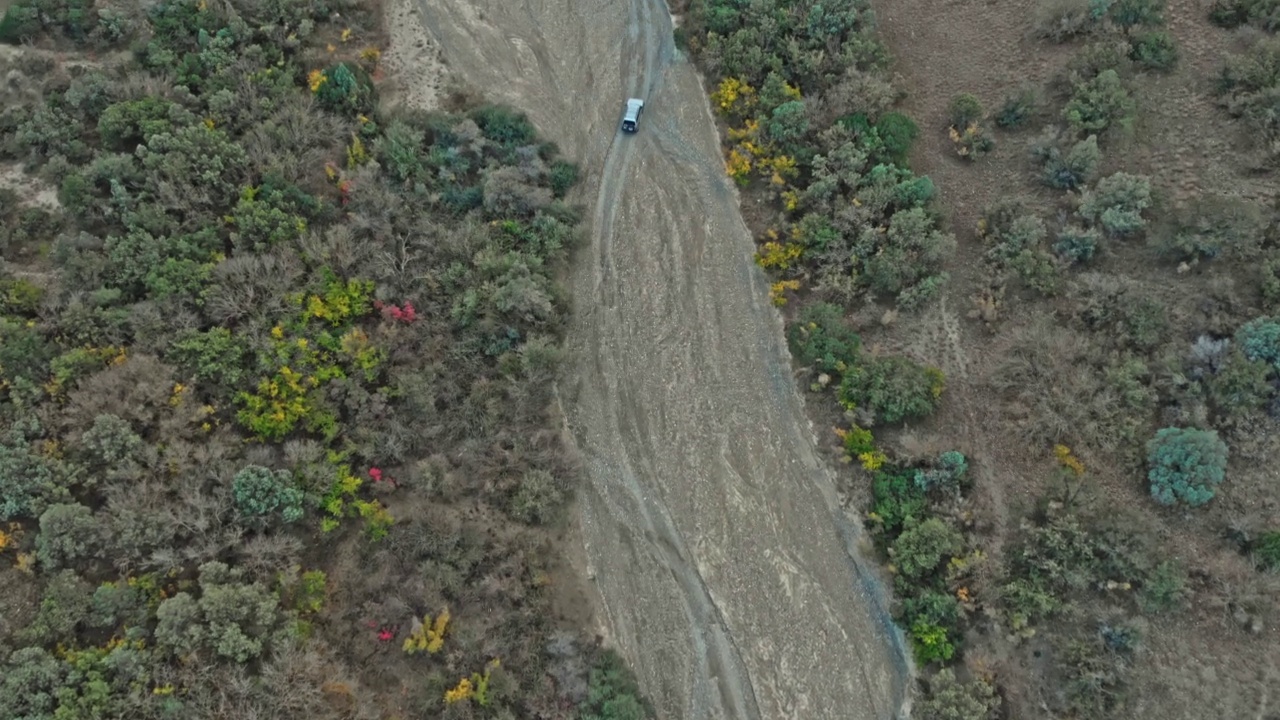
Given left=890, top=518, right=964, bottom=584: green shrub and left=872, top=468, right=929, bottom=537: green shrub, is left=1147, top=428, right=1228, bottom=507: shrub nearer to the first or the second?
left=890, top=518, right=964, bottom=584: green shrub

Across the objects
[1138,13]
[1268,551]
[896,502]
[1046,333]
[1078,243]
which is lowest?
[896,502]

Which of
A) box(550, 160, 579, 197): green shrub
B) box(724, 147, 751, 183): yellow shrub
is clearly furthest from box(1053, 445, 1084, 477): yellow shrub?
box(550, 160, 579, 197): green shrub

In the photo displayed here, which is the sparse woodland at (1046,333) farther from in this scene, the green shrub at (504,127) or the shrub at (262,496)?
the shrub at (262,496)

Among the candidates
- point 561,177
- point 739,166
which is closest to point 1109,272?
point 739,166

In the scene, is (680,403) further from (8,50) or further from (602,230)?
(8,50)

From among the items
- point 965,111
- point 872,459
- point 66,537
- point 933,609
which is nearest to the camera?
point 66,537

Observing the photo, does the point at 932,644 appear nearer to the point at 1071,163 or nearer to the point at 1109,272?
the point at 1109,272
